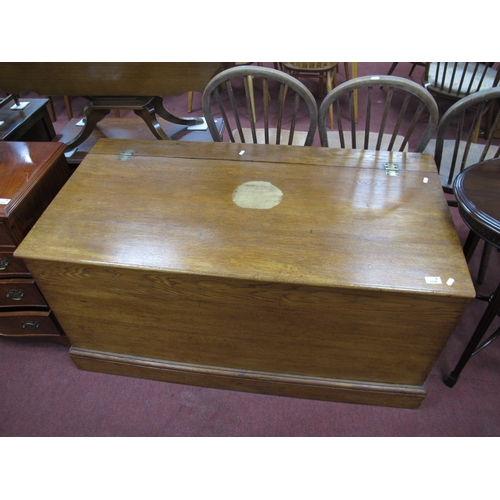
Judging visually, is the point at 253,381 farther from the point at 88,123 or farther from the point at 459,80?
the point at 459,80

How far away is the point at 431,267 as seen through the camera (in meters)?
1.01

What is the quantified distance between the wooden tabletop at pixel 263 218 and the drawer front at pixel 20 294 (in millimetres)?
291

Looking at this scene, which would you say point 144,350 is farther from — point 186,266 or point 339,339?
point 339,339

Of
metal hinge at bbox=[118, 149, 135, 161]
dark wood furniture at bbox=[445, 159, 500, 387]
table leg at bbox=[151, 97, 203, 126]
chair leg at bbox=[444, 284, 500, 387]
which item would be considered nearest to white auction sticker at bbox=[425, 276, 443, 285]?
dark wood furniture at bbox=[445, 159, 500, 387]

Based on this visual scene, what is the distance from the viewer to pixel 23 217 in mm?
1248

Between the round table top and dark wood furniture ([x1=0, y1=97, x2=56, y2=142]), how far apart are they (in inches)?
73.3

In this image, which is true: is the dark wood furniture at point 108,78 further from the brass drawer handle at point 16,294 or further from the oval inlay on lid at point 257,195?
the brass drawer handle at point 16,294

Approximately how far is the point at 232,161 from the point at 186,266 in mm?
517

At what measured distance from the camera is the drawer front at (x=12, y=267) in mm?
1272

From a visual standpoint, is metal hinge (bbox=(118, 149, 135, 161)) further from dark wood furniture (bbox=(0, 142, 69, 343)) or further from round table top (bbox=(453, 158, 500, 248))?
round table top (bbox=(453, 158, 500, 248))

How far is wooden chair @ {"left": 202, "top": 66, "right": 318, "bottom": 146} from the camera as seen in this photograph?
56.3 inches

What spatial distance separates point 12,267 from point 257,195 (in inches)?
33.2

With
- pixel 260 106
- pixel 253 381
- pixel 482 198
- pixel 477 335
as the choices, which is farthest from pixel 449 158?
pixel 260 106

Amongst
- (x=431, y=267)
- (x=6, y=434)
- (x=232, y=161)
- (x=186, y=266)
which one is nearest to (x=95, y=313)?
(x=186, y=266)
